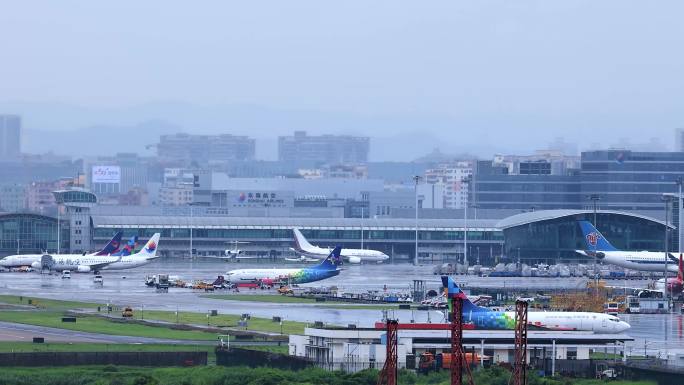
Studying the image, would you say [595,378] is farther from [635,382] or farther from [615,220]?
[615,220]

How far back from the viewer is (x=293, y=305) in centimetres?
9938

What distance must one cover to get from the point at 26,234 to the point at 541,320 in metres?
98.5

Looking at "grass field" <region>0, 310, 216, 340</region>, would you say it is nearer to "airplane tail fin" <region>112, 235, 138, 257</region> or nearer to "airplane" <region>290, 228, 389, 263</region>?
"airplane tail fin" <region>112, 235, 138, 257</region>

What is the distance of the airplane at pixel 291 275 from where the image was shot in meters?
123

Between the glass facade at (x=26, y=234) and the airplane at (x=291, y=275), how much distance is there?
4484 cm

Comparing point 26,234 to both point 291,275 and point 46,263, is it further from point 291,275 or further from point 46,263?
point 291,275

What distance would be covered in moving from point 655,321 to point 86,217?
9023 cm

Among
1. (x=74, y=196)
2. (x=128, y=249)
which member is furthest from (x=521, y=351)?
(x=74, y=196)

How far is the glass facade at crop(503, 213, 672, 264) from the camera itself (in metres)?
166

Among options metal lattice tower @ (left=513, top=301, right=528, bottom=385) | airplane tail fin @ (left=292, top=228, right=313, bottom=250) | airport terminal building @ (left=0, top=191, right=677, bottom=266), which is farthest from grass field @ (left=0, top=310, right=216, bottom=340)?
airport terminal building @ (left=0, top=191, right=677, bottom=266)

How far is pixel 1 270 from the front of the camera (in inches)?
5758

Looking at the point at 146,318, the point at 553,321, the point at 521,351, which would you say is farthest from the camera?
the point at 146,318

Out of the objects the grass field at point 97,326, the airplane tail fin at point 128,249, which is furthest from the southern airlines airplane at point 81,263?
the grass field at point 97,326

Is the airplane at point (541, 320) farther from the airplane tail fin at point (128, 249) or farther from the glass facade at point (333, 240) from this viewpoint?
the glass facade at point (333, 240)
